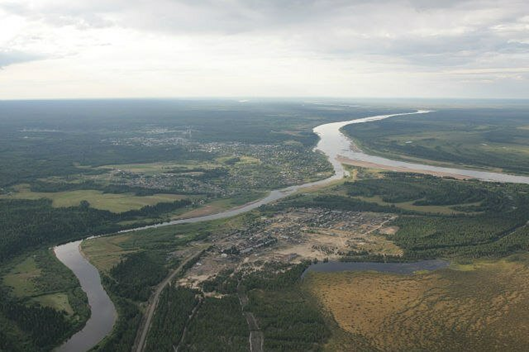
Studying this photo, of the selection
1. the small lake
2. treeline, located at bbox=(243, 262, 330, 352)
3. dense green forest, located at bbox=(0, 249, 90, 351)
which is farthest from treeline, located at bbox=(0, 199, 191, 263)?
the small lake

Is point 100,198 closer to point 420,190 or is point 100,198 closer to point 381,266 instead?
point 381,266

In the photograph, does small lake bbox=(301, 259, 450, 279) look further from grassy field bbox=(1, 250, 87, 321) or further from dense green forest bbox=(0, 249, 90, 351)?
dense green forest bbox=(0, 249, 90, 351)

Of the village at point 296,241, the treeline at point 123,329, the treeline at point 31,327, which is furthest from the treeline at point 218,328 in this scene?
the treeline at point 31,327

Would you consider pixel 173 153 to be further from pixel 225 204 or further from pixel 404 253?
pixel 404 253

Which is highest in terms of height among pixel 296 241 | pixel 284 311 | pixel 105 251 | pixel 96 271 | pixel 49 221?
pixel 49 221

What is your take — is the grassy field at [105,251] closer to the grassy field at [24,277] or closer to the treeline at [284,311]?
the grassy field at [24,277]

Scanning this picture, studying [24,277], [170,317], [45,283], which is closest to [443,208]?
[170,317]
